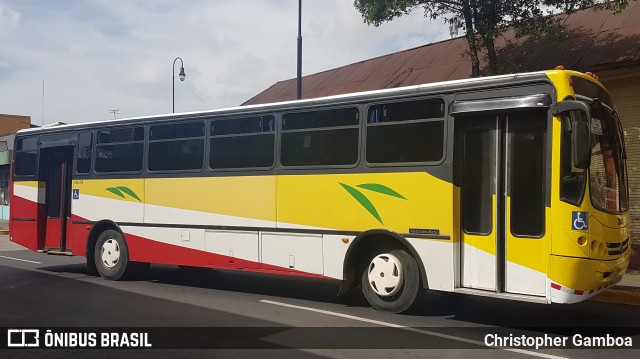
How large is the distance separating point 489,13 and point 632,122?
4415 mm

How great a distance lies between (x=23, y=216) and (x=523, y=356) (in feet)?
36.2

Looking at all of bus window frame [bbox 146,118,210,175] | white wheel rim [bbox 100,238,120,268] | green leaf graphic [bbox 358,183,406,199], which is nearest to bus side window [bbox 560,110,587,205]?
green leaf graphic [bbox 358,183,406,199]

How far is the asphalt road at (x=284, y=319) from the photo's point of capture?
618cm

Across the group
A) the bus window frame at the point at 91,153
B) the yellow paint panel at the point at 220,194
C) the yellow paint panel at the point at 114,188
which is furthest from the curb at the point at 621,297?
the bus window frame at the point at 91,153

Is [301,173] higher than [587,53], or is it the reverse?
[587,53]

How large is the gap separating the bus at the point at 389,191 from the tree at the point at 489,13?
5.21 m

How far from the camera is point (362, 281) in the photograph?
8477mm

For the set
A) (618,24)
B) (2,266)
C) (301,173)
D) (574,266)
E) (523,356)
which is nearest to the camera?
(523,356)

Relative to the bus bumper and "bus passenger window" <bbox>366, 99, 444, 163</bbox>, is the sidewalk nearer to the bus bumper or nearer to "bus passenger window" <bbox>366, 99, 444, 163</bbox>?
the bus bumper

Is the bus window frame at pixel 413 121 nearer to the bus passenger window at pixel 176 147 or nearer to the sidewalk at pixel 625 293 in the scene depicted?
the bus passenger window at pixel 176 147

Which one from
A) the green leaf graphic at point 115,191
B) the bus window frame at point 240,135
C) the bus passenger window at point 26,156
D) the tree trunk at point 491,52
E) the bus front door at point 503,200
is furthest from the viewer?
the tree trunk at point 491,52

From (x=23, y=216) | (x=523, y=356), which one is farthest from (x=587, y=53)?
(x=23, y=216)

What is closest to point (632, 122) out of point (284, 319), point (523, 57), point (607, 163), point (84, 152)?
point (523, 57)

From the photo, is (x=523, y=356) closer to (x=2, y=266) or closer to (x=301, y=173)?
(x=301, y=173)
